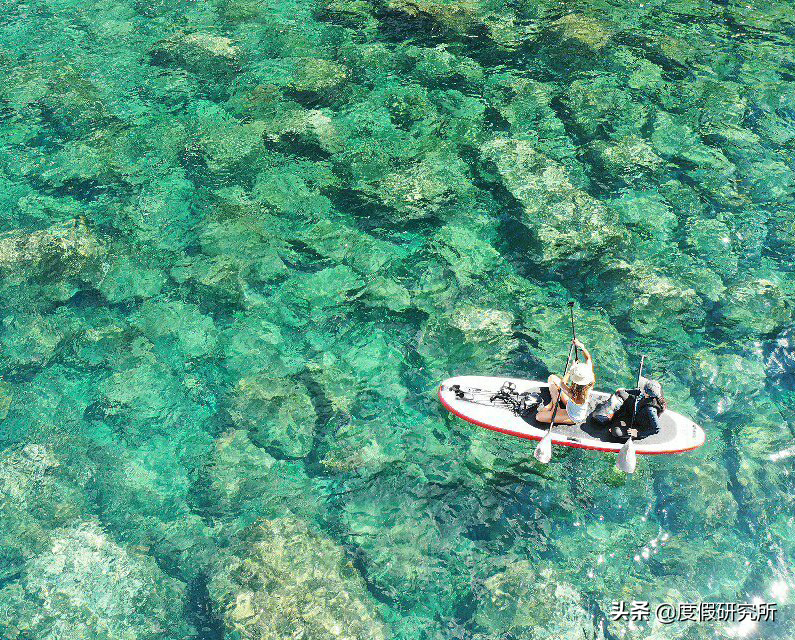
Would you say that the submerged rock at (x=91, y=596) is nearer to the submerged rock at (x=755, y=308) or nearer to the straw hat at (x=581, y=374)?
the straw hat at (x=581, y=374)

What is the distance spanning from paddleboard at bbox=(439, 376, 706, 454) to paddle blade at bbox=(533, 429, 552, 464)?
0.87 feet

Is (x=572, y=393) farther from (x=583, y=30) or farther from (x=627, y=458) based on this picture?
(x=583, y=30)

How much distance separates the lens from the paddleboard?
779 cm

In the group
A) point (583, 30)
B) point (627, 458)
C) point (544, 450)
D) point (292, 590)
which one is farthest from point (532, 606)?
point (583, 30)

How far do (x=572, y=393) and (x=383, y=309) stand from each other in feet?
10.6

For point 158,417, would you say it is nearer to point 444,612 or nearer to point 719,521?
point 444,612

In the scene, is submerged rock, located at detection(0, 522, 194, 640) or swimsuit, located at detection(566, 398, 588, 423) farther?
swimsuit, located at detection(566, 398, 588, 423)

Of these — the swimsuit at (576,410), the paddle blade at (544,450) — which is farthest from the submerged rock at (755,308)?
the paddle blade at (544,450)

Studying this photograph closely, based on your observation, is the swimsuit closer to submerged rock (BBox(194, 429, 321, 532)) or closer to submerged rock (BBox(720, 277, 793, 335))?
submerged rock (BBox(720, 277, 793, 335))

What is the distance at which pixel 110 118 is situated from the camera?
13.4 m

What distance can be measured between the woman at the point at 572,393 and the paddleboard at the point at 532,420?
13cm

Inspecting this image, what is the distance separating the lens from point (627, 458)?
288 inches

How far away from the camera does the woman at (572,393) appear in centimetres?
760

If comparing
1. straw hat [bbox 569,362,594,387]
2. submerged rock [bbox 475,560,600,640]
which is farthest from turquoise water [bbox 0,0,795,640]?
straw hat [bbox 569,362,594,387]
